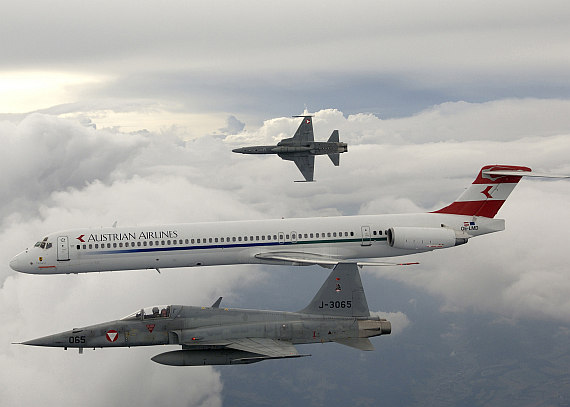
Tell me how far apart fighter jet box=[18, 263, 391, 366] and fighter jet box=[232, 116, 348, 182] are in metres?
16.1

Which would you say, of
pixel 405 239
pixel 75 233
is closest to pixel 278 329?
pixel 405 239

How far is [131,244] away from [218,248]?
5040 mm

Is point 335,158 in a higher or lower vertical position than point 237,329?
higher

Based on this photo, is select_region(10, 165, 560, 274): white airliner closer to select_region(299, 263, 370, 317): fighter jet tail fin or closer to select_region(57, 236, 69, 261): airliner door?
select_region(57, 236, 69, 261): airliner door

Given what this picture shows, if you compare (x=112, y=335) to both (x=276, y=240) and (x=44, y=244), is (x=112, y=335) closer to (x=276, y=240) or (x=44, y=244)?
(x=44, y=244)

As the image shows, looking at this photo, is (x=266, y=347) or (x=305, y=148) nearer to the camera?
(x=266, y=347)

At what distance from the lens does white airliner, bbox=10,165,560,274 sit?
3309cm

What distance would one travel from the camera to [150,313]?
1044 inches

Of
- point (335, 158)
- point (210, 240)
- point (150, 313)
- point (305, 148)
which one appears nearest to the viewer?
point (150, 313)

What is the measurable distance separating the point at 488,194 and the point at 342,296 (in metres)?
15.3

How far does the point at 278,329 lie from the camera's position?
2691 centimetres

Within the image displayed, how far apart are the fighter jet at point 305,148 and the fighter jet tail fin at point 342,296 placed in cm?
1578

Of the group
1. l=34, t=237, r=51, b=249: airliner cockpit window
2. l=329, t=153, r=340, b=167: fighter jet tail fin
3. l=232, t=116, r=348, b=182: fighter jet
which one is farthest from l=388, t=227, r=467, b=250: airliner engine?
l=34, t=237, r=51, b=249: airliner cockpit window

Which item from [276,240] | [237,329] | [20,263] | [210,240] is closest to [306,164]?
[276,240]
